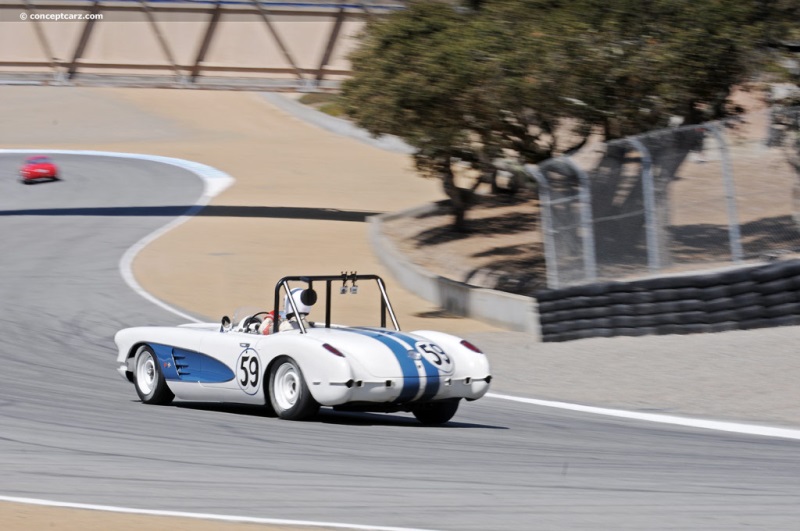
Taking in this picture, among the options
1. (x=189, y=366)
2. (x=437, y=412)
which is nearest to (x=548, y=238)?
(x=437, y=412)

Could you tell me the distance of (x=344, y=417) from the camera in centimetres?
1008

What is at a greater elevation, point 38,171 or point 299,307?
point 38,171

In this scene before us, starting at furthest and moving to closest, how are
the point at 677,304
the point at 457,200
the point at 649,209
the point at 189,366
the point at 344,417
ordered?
the point at 457,200 < the point at 649,209 < the point at 677,304 < the point at 189,366 < the point at 344,417

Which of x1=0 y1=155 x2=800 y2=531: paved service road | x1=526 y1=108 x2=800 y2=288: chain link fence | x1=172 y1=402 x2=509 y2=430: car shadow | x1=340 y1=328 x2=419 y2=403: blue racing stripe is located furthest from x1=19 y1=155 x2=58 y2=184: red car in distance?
x1=340 y1=328 x2=419 y2=403: blue racing stripe

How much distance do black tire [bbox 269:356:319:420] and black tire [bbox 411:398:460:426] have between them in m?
1.02

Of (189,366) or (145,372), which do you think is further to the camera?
(145,372)

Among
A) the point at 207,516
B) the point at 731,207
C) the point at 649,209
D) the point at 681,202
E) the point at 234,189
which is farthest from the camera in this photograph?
the point at 234,189

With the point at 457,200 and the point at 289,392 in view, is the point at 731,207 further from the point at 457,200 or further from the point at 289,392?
the point at 457,200

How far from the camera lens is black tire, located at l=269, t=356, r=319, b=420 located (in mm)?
9164

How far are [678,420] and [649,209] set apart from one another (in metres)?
4.86

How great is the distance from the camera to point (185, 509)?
6004 millimetres

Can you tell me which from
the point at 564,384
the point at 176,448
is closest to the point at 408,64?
the point at 564,384

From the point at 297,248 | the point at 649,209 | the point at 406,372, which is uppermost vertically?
the point at 297,248

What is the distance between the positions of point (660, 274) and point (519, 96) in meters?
4.42
